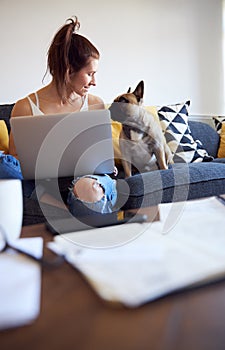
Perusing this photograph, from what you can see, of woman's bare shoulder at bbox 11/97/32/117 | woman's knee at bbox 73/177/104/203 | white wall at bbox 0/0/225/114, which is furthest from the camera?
white wall at bbox 0/0/225/114

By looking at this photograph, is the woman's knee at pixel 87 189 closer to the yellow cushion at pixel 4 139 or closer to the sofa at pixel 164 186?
the sofa at pixel 164 186

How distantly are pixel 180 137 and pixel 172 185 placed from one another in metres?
0.83

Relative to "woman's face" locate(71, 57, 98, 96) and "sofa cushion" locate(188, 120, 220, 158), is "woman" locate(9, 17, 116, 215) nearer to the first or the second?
"woman's face" locate(71, 57, 98, 96)

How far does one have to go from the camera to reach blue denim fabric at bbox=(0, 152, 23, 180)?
119 cm

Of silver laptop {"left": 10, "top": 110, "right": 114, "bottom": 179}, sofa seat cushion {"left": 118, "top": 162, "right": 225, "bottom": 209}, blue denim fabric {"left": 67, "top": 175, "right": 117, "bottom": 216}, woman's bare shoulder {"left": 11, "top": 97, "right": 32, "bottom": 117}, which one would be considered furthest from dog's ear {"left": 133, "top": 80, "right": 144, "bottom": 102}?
silver laptop {"left": 10, "top": 110, "right": 114, "bottom": 179}

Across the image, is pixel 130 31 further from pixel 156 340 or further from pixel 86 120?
pixel 156 340

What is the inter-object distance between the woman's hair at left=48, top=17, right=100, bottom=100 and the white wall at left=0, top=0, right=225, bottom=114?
1.10 m

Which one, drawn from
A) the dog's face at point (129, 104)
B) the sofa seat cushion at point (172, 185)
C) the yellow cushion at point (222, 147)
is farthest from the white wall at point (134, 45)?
the sofa seat cushion at point (172, 185)

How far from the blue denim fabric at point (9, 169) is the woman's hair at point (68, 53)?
597 mm

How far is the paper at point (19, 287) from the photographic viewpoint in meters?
0.46

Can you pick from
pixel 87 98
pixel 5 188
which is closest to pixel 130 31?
pixel 87 98

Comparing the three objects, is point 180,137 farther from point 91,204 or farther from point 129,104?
point 91,204

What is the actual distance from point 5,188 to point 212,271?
15.5 inches

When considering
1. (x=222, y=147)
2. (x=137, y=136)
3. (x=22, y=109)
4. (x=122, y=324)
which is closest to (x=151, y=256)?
(x=122, y=324)
